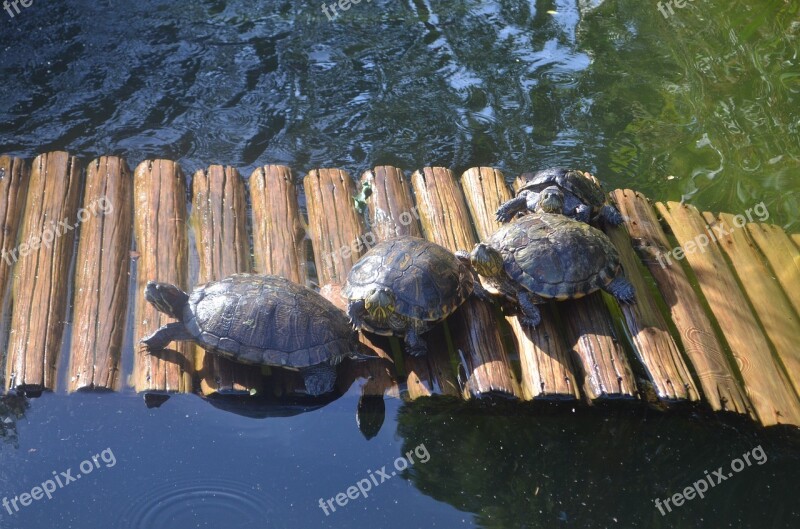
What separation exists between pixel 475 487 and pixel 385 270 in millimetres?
1577

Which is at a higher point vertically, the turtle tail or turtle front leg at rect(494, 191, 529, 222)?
the turtle tail

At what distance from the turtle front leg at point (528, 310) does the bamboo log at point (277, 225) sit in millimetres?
1709

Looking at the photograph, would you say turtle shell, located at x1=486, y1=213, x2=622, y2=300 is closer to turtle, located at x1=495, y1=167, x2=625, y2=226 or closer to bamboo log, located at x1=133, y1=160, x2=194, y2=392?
turtle, located at x1=495, y1=167, x2=625, y2=226

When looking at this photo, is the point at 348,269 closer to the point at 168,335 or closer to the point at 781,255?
the point at 168,335

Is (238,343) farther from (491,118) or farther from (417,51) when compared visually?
(417,51)

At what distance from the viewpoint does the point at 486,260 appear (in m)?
5.29

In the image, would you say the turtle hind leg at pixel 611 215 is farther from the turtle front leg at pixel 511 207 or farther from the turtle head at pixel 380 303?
the turtle head at pixel 380 303

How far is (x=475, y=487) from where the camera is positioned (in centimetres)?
475

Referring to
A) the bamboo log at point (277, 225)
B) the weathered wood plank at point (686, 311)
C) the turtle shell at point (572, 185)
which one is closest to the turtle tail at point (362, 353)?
the bamboo log at point (277, 225)

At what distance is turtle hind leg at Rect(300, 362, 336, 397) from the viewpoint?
4.84m

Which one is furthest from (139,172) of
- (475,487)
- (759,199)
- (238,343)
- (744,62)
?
(744,62)

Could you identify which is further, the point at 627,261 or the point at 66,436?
the point at 627,261

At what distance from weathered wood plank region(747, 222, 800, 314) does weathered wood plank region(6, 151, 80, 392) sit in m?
5.93

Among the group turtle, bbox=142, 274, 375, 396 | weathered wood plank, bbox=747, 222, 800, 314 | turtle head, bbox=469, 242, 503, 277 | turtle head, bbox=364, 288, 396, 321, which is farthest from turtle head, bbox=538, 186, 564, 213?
turtle, bbox=142, 274, 375, 396
